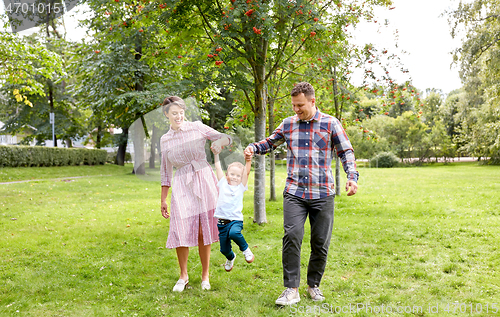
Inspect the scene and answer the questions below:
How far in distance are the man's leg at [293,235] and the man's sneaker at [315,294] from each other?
32 centimetres

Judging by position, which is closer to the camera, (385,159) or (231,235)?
(231,235)

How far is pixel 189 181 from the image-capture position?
4.05 meters

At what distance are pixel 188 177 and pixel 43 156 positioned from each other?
21.5 m

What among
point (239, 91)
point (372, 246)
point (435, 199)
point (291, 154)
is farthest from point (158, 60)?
point (435, 199)

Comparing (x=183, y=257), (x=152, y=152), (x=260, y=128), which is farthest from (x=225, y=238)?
(x=260, y=128)

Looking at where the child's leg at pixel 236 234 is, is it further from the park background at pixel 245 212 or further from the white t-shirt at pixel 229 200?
the park background at pixel 245 212

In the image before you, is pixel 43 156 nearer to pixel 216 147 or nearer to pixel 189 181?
pixel 189 181

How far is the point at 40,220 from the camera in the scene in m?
8.72

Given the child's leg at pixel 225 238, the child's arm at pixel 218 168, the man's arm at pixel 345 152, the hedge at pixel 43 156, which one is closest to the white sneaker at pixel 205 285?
the child's leg at pixel 225 238

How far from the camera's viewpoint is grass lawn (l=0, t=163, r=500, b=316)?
398 cm

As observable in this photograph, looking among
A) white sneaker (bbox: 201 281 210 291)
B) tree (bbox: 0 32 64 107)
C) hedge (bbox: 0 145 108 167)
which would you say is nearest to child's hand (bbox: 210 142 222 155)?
white sneaker (bbox: 201 281 210 291)

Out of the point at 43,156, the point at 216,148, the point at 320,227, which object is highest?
the point at 43,156

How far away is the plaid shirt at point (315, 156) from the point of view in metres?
3.78

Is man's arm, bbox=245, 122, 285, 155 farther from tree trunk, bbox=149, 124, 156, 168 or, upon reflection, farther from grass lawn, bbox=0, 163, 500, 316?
grass lawn, bbox=0, 163, 500, 316
